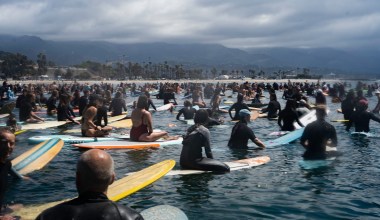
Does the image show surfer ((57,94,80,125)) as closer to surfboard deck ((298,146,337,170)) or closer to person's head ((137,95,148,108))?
person's head ((137,95,148,108))

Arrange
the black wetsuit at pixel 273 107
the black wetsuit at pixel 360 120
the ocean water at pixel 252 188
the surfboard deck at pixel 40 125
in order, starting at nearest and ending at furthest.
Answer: the ocean water at pixel 252 188
the black wetsuit at pixel 360 120
the surfboard deck at pixel 40 125
the black wetsuit at pixel 273 107

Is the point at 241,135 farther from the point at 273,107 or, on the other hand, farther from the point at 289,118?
the point at 273,107

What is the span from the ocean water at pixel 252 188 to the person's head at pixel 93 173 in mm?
3837

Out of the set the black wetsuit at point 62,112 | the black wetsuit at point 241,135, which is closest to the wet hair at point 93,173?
the black wetsuit at point 241,135

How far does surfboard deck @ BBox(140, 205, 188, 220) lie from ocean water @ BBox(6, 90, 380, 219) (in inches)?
33.7

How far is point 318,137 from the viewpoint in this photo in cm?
929

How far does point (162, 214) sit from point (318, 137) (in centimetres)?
491

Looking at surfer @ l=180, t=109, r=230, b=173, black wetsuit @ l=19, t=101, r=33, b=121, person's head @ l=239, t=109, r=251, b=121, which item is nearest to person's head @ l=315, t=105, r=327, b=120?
person's head @ l=239, t=109, r=251, b=121

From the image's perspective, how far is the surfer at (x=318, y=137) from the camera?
9.09m

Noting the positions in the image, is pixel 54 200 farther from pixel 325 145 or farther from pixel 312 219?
pixel 325 145

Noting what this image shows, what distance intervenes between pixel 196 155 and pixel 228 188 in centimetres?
117

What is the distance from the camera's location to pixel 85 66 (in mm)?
191000

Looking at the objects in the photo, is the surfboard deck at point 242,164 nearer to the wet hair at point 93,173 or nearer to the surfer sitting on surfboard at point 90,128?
the surfer sitting on surfboard at point 90,128

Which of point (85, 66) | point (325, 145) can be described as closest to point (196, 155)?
point (325, 145)
